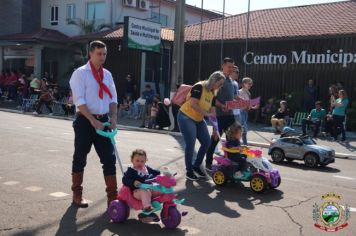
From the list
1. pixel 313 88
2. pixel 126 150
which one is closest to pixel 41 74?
pixel 313 88

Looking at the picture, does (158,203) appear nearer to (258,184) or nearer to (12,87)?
(258,184)

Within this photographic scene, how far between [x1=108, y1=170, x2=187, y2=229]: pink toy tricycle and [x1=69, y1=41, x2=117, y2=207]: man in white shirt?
471 millimetres

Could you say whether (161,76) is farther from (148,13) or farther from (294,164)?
(294,164)

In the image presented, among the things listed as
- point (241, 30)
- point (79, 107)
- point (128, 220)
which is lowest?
point (128, 220)

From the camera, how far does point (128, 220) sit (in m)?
5.30

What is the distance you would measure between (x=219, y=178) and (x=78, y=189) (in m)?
2.30

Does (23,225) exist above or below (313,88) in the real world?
below

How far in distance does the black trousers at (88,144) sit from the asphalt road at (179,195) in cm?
55

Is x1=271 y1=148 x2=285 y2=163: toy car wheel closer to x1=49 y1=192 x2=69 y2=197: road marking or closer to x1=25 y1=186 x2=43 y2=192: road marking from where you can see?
x1=49 y1=192 x2=69 y2=197: road marking

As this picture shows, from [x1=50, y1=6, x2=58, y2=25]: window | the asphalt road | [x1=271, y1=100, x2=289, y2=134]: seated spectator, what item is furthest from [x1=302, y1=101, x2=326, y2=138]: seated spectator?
[x1=50, y1=6, x2=58, y2=25]: window

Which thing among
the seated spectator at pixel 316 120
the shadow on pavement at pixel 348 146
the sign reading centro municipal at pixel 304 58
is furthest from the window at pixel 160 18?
the shadow on pavement at pixel 348 146

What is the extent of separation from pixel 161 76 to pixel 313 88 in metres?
10.7

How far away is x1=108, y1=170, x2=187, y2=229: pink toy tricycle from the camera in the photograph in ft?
16.4

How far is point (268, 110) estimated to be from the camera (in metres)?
19.6
